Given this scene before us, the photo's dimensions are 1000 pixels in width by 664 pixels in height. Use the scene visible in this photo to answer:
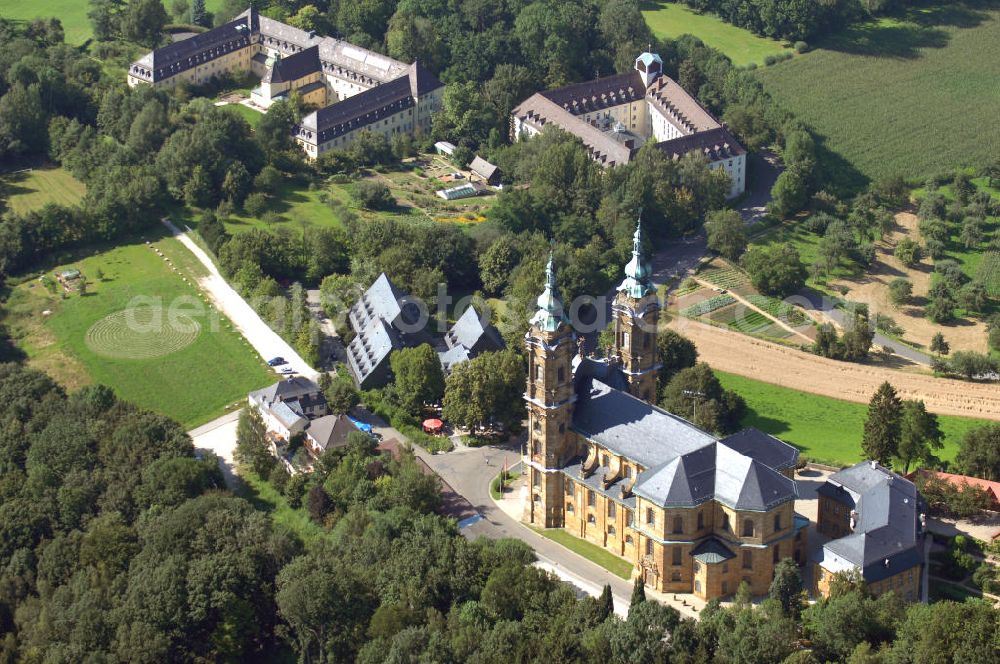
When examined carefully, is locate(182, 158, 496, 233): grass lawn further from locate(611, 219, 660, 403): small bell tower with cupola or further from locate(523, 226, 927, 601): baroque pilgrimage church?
locate(523, 226, 927, 601): baroque pilgrimage church

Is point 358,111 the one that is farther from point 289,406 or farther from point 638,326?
point 638,326

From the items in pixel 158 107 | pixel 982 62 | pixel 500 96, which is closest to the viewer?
pixel 158 107

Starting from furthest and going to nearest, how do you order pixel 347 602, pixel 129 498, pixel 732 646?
1. pixel 129 498
2. pixel 347 602
3. pixel 732 646

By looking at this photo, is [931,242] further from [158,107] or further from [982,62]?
[158,107]

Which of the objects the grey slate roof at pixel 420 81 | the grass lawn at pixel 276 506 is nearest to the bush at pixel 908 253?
the grey slate roof at pixel 420 81

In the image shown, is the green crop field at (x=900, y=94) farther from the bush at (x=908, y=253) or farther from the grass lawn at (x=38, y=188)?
the grass lawn at (x=38, y=188)

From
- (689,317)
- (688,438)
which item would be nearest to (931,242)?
(689,317)

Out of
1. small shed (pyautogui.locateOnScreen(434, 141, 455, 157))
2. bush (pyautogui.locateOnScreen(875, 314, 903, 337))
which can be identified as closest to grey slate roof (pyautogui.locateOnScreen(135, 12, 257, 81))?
small shed (pyautogui.locateOnScreen(434, 141, 455, 157))
